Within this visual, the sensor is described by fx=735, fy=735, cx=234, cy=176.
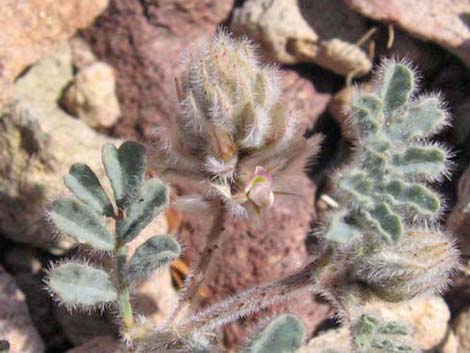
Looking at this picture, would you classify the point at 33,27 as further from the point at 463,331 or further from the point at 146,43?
the point at 463,331

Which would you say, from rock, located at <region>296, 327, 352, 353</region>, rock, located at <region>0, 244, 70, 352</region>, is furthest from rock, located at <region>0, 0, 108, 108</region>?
rock, located at <region>296, 327, 352, 353</region>

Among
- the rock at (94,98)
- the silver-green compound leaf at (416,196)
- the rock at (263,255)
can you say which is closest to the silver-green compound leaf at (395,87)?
the silver-green compound leaf at (416,196)

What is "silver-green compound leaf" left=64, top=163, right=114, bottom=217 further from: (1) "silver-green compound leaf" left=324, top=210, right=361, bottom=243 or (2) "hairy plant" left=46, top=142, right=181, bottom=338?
(1) "silver-green compound leaf" left=324, top=210, right=361, bottom=243

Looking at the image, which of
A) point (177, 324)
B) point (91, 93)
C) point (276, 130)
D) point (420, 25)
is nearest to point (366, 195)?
point (276, 130)

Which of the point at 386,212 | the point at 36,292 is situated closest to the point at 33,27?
the point at 36,292

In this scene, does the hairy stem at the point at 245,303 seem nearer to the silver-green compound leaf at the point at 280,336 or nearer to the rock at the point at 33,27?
the silver-green compound leaf at the point at 280,336
